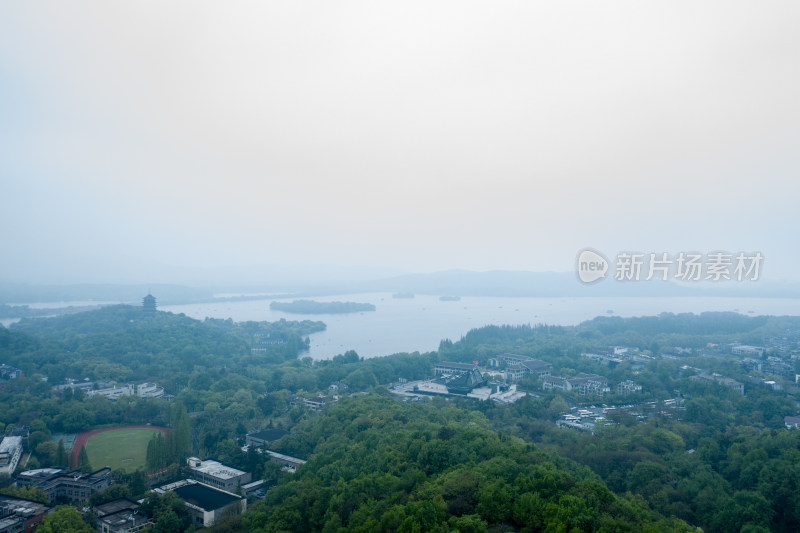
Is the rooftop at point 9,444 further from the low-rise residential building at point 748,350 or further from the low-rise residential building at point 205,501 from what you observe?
the low-rise residential building at point 748,350

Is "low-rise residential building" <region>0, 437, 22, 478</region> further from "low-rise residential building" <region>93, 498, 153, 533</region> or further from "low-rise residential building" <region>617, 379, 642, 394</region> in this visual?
"low-rise residential building" <region>617, 379, 642, 394</region>

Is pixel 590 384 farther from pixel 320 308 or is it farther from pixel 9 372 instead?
pixel 320 308

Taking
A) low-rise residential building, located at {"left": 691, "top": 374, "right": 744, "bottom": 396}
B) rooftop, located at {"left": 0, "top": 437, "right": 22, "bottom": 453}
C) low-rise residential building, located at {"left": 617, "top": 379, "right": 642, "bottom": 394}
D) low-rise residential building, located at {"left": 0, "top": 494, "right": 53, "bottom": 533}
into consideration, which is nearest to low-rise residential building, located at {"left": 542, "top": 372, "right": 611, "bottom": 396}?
low-rise residential building, located at {"left": 617, "top": 379, "right": 642, "bottom": 394}

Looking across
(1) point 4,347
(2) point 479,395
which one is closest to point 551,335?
(2) point 479,395

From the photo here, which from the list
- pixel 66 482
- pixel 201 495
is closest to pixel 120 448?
pixel 66 482

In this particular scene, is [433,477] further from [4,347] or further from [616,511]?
[4,347]

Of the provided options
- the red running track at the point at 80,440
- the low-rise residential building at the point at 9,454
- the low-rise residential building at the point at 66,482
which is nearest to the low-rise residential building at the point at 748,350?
the red running track at the point at 80,440
